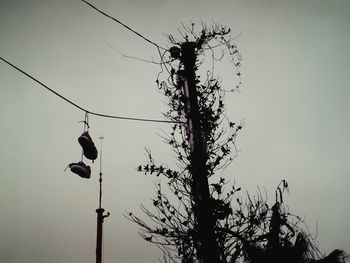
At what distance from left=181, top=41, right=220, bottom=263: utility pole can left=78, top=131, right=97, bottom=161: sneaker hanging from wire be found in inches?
78.7

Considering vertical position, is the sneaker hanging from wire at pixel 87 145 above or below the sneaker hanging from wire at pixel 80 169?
above

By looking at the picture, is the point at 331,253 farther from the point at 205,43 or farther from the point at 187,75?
the point at 205,43

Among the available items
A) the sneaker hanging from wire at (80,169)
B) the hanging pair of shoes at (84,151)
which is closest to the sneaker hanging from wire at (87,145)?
the hanging pair of shoes at (84,151)

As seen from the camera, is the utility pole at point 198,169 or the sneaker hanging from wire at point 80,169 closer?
the utility pole at point 198,169

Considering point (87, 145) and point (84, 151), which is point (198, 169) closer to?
point (87, 145)

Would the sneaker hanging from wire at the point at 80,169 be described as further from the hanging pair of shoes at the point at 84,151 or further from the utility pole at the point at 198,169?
the utility pole at the point at 198,169

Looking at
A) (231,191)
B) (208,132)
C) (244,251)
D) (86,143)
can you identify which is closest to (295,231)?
(244,251)

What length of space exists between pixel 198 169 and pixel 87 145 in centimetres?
230

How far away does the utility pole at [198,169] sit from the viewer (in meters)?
4.31

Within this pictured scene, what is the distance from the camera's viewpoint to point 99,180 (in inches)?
554

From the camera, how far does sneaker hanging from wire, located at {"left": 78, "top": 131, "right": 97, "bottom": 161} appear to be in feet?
18.0

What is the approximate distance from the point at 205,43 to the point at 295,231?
4825 millimetres

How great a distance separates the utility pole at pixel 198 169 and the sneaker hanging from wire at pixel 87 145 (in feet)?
6.56

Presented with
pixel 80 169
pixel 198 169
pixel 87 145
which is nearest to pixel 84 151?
pixel 87 145
